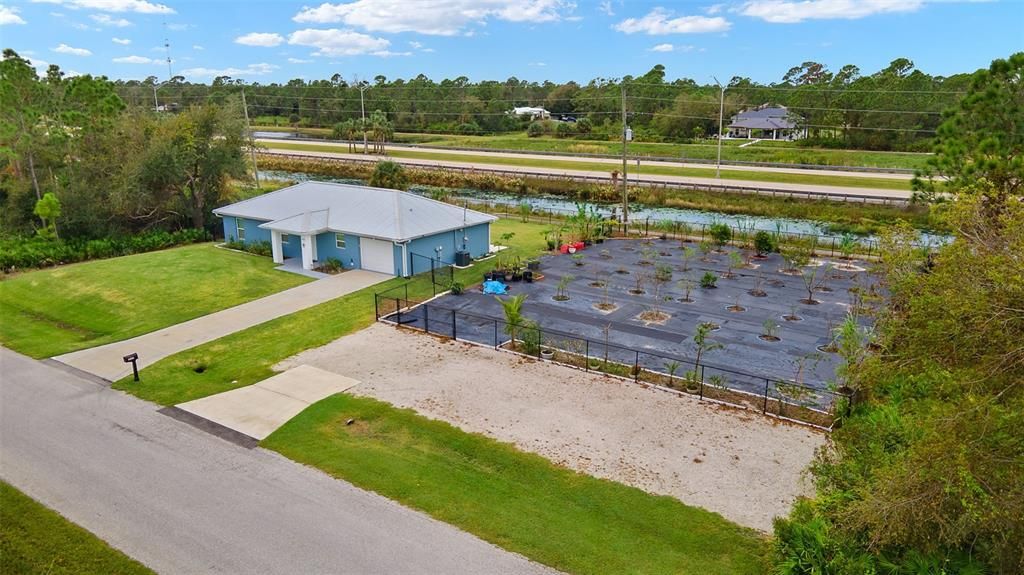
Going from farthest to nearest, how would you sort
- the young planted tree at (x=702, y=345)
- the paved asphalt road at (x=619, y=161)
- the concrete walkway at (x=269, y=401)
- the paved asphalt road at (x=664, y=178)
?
the paved asphalt road at (x=619, y=161)
the paved asphalt road at (x=664, y=178)
the young planted tree at (x=702, y=345)
the concrete walkway at (x=269, y=401)

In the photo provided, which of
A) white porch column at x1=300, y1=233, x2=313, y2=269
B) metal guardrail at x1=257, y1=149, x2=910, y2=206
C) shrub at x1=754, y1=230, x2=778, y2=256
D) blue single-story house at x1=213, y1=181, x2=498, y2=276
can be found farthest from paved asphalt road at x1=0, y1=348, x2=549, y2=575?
metal guardrail at x1=257, y1=149, x2=910, y2=206

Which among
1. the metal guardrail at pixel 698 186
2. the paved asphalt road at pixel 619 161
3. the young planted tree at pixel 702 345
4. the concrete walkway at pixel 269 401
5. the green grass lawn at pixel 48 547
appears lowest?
the green grass lawn at pixel 48 547

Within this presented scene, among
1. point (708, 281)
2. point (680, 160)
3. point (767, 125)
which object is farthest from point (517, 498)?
point (767, 125)

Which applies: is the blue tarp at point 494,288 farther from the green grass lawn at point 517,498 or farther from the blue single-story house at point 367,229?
the green grass lawn at point 517,498

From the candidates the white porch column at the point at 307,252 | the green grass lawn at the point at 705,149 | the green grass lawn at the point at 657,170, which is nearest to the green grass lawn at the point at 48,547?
the white porch column at the point at 307,252

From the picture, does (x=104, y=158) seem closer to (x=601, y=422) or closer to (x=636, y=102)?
(x=601, y=422)

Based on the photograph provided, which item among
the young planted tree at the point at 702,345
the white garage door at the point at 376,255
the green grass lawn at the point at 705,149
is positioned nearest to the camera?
the young planted tree at the point at 702,345

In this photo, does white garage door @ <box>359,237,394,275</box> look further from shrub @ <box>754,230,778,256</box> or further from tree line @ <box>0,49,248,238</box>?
shrub @ <box>754,230,778,256</box>
